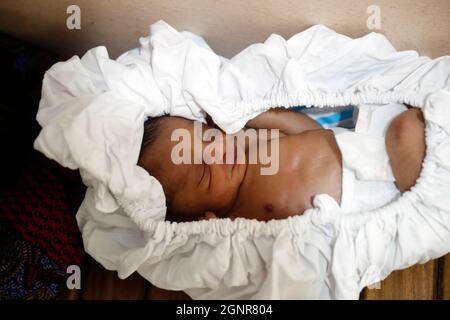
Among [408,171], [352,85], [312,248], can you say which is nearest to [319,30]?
[352,85]

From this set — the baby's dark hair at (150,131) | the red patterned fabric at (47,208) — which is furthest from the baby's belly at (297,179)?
the red patterned fabric at (47,208)

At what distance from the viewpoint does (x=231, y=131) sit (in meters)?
0.89

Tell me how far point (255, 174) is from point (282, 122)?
0.13 meters

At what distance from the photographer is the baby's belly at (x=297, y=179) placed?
83 centimetres

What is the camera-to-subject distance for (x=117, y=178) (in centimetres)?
77

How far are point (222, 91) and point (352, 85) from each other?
268 millimetres

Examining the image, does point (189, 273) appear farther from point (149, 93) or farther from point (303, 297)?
point (149, 93)

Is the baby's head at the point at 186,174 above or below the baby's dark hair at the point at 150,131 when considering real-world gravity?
below

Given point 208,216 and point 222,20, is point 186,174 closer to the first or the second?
point 208,216

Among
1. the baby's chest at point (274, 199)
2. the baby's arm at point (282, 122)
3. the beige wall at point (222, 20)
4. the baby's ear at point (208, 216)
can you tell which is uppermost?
the beige wall at point (222, 20)

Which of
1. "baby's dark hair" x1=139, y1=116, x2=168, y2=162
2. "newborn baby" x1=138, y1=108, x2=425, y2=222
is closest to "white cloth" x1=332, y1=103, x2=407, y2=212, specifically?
"newborn baby" x1=138, y1=108, x2=425, y2=222

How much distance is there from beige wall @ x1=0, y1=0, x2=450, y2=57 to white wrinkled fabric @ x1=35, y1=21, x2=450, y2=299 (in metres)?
0.04
